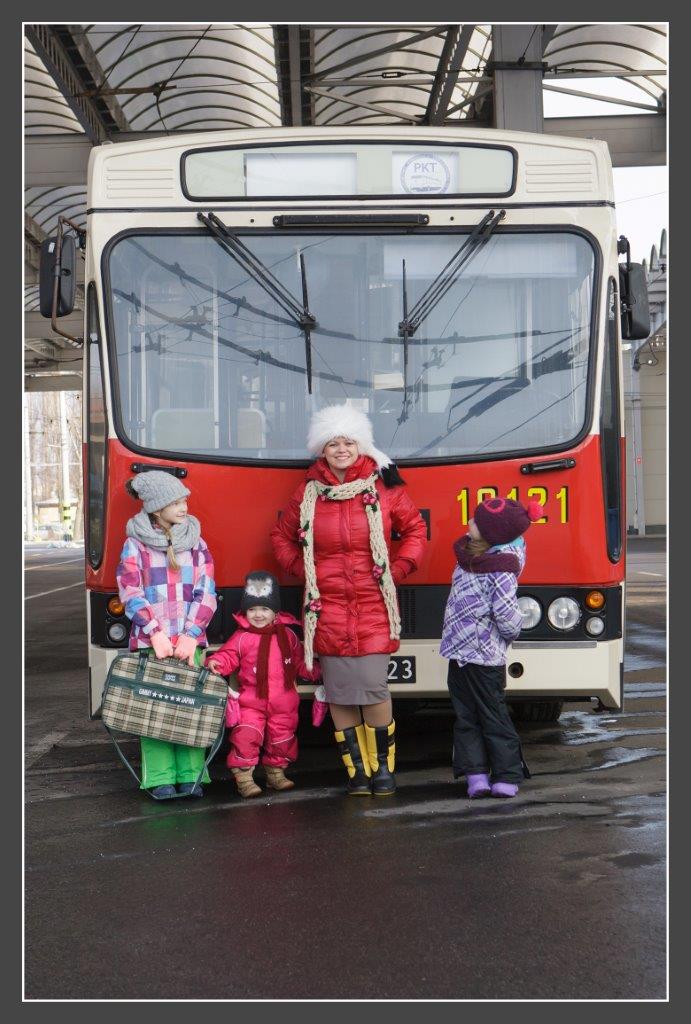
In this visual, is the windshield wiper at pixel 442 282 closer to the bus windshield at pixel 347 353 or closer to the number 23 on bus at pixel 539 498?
the bus windshield at pixel 347 353

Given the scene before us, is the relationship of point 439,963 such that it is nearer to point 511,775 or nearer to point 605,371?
point 511,775

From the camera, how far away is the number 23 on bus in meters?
5.97

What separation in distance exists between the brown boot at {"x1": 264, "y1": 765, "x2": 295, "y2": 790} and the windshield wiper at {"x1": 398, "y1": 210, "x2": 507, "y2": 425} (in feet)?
6.09

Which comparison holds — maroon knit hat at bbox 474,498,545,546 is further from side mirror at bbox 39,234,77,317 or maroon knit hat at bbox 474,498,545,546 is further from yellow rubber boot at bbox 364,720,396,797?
side mirror at bbox 39,234,77,317

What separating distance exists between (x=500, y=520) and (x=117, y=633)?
2.01 meters

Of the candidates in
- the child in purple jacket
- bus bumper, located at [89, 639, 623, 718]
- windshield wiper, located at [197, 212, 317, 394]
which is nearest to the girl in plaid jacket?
bus bumper, located at [89, 639, 623, 718]

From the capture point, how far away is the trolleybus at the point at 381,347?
600 centimetres

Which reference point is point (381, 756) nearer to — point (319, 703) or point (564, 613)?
point (319, 703)

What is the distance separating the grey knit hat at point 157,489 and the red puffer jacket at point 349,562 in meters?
0.55

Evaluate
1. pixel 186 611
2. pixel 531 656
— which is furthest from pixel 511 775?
pixel 186 611

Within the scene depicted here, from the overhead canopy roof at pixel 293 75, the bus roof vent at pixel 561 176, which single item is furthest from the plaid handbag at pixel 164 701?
the overhead canopy roof at pixel 293 75

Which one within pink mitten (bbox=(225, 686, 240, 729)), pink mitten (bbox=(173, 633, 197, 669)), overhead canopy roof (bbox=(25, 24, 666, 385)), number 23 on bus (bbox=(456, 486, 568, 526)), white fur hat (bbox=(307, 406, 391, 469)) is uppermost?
overhead canopy roof (bbox=(25, 24, 666, 385))

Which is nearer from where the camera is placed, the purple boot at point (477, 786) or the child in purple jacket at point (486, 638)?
the child in purple jacket at point (486, 638)

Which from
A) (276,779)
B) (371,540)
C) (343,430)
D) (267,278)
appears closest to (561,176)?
(267,278)
